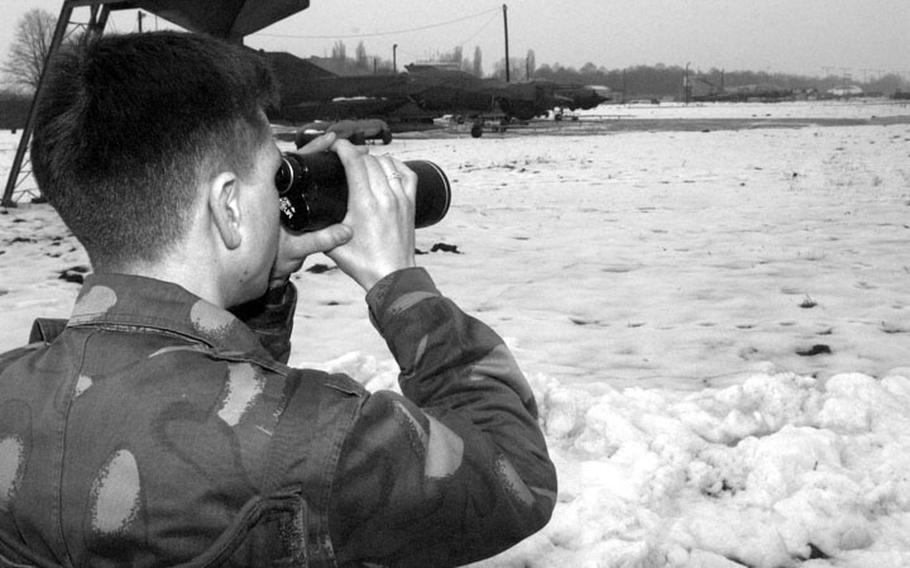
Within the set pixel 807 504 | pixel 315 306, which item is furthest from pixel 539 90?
pixel 807 504

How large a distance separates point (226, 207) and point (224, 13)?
9.39 m

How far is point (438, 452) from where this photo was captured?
1013 millimetres

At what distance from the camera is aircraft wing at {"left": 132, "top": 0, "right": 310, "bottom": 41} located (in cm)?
919

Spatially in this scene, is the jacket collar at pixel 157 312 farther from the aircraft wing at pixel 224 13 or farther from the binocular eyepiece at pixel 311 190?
the aircraft wing at pixel 224 13

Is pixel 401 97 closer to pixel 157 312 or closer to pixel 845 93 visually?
pixel 157 312

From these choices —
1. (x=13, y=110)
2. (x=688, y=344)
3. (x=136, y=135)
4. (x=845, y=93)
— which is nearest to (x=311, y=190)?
(x=136, y=135)

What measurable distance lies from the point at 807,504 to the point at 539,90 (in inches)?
1034

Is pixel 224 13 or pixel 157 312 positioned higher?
pixel 224 13

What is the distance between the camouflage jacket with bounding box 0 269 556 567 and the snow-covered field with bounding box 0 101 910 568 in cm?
135

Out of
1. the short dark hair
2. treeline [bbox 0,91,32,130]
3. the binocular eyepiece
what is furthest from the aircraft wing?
treeline [bbox 0,91,32,130]

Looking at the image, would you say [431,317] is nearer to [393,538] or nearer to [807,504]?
[393,538]

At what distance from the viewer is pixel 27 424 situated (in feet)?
3.20

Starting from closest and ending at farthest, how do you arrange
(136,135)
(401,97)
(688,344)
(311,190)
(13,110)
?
1. (136,135)
2. (311,190)
3. (688,344)
4. (401,97)
5. (13,110)

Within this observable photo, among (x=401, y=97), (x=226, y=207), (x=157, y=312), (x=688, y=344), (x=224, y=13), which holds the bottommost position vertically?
(x=688, y=344)
